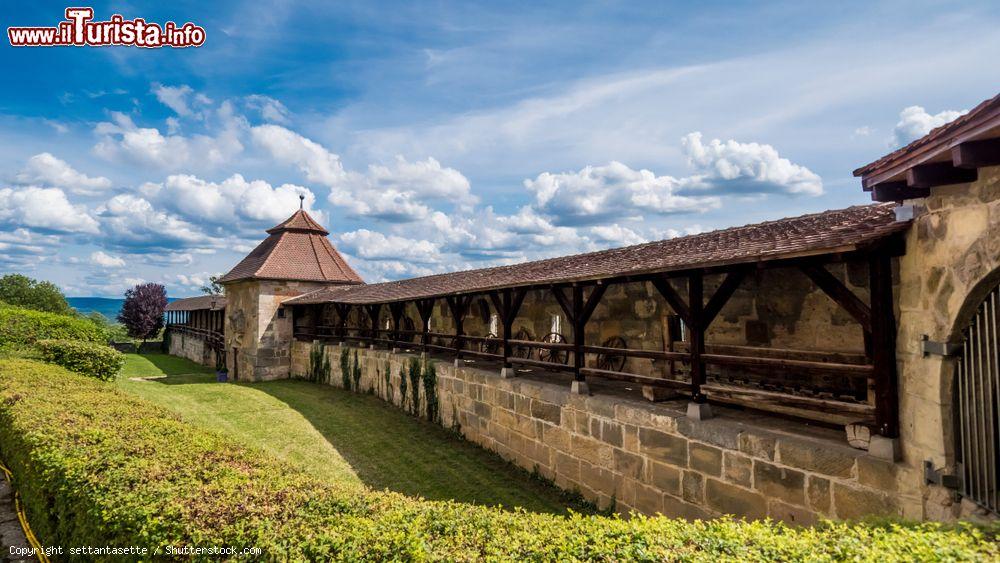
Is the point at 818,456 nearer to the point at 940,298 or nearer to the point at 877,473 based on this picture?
the point at 877,473

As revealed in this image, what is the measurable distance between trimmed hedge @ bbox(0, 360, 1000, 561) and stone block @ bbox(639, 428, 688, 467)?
77.1 inches

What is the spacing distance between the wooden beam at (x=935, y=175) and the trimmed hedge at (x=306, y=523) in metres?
2.48

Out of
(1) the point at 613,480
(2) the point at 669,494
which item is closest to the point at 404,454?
(1) the point at 613,480

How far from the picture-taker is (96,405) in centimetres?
687

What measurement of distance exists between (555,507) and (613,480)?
999 mm

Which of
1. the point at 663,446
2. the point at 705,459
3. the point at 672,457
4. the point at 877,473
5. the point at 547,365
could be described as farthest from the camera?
the point at 547,365

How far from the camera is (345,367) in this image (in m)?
16.9

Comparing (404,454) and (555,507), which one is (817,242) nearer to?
(555,507)

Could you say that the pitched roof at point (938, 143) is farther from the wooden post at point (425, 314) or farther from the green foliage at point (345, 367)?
the green foliage at point (345, 367)

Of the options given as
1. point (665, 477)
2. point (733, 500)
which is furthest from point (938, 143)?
point (665, 477)

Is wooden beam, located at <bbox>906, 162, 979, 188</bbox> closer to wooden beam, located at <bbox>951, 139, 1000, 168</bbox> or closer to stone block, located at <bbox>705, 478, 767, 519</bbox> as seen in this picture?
wooden beam, located at <bbox>951, 139, 1000, 168</bbox>

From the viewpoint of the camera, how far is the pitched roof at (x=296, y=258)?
21.7 m

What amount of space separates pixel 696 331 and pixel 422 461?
567cm

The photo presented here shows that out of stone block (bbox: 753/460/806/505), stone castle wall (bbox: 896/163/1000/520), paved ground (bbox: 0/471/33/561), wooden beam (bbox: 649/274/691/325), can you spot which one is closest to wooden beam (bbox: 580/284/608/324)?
wooden beam (bbox: 649/274/691/325)
